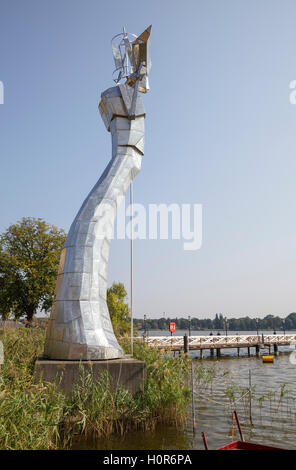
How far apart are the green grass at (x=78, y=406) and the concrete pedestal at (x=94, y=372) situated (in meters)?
0.17

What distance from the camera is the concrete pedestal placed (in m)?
7.80

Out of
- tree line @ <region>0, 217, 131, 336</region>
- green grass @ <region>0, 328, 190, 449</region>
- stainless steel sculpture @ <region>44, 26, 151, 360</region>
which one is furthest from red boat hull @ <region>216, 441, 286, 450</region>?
tree line @ <region>0, 217, 131, 336</region>

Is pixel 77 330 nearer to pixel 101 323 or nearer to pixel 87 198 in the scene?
pixel 101 323

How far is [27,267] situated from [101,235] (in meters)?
15.5

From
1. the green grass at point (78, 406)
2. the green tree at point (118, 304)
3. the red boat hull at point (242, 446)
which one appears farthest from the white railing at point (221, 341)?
the red boat hull at point (242, 446)

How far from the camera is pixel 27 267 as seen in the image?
23875mm

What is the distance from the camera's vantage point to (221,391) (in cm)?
1470

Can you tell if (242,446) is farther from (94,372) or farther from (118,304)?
(118,304)

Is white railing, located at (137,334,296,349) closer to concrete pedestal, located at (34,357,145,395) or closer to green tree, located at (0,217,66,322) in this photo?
green tree, located at (0,217,66,322)

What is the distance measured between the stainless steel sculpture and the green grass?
947 mm

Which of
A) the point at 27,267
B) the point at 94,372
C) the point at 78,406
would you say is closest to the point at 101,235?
the point at 94,372

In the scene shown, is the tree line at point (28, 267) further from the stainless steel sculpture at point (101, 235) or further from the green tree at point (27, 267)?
the stainless steel sculpture at point (101, 235)

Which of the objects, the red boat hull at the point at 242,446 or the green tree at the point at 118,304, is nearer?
the red boat hull at the point at 242,446

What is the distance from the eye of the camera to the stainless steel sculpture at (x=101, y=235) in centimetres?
883
